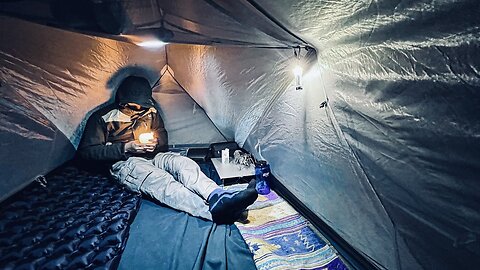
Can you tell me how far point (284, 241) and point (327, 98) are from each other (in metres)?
0.59

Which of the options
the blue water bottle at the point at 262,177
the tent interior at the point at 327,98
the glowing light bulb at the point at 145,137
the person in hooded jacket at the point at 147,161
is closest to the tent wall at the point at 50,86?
the tent interior at the point at 327,98

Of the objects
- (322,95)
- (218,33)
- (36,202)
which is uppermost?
(218,33)

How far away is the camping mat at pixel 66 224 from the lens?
94 cm

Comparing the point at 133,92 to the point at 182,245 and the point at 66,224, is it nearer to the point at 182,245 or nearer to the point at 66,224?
the point at 66,224

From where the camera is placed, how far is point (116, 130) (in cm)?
185

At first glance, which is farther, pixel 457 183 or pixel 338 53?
pixel 338 53

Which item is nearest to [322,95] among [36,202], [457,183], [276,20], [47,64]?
[276,20]

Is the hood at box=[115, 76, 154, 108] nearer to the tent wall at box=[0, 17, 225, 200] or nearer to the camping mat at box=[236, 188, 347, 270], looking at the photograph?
the tent wall at box=[0, 17, 225, 200]

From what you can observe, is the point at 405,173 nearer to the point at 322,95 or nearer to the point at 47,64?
the point at 322,95

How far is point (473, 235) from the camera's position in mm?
533

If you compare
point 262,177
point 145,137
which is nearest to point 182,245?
point 262,177

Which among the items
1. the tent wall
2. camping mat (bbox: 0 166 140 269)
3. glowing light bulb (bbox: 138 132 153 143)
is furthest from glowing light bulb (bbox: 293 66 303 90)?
the tent wall

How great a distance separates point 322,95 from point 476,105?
60 centimetres

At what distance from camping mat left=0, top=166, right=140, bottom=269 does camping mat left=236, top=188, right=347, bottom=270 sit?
507mm
